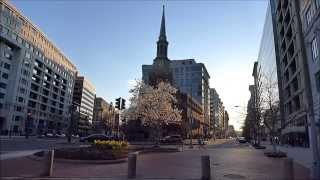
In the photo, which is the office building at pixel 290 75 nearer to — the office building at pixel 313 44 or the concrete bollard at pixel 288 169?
the office building at pixel 313 44

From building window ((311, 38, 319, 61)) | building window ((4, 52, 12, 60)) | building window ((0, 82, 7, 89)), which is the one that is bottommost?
building window ((311, 38, 319, 61))

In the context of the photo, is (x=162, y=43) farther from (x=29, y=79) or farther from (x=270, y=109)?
(x=270, y=109)

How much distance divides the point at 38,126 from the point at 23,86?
651 inches

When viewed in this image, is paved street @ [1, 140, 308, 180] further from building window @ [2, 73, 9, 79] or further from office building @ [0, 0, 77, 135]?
building window @ [2, 73, 9, 79]

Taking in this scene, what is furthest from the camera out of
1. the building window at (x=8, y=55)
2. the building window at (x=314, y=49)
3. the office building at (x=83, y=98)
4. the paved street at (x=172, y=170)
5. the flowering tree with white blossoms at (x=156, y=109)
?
the office building at (x=83, y=98)

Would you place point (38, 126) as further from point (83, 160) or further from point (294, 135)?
point (83, 160)

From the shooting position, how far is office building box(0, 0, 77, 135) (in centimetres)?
8669

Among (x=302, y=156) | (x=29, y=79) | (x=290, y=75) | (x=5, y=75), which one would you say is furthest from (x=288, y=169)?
(x=29, y=79)

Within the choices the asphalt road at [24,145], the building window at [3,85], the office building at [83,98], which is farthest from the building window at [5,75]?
the office building at [83,98]

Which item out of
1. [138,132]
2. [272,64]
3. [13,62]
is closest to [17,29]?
[13,62]

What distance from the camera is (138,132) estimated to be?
80.9 meters

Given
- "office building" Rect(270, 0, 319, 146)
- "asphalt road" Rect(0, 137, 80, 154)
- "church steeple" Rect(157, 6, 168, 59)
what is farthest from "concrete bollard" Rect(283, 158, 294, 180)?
"church steeple" Rect(157, 6, 168, 59)

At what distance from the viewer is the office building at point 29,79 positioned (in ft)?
284

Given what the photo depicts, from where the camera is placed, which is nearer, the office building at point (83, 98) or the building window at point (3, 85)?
the building window at point (3, 85)
